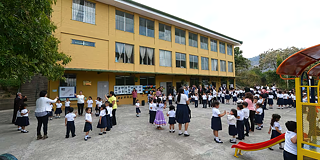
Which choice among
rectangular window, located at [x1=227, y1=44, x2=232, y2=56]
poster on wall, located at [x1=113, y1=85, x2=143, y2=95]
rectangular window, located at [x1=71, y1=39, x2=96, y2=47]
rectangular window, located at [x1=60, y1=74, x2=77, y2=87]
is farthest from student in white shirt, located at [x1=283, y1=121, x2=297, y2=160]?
rectangular window, located at [x1=227, y1=44, x2=232, y2=56]

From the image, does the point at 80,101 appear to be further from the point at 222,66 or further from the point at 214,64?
the point at 222,66

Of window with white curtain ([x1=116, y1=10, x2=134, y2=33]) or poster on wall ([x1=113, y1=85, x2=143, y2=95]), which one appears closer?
poster on wall ([x1=113, y1=85, x2=143, y2=95])

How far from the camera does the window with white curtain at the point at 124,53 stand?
562 inches

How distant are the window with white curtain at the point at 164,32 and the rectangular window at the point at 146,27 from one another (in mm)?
1239

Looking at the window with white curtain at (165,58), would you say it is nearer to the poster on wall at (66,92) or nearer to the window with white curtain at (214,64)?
the window with white curtain at (214,64)

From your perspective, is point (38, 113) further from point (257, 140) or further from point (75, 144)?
point (257, 140)

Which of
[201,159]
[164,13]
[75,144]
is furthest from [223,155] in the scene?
[164,13]

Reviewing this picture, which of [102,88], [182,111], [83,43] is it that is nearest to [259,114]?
[182,111]

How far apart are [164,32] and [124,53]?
19.9ft

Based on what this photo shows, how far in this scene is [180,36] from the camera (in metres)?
19.5

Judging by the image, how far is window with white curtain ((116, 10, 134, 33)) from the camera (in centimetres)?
1438

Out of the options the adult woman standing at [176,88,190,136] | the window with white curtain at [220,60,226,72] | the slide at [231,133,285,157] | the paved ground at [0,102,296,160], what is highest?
the window with white curtain at [220,60,226,72]

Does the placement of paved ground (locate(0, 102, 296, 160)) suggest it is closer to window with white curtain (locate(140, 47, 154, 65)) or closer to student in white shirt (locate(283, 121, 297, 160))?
student in white shirt (locate(283, 121, 297, 160))

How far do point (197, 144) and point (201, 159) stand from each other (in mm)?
975
